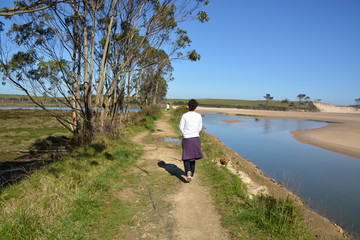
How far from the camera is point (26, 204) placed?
11.0 ft

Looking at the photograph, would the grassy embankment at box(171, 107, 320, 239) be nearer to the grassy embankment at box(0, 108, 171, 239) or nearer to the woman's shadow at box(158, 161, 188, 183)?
the woman's shadow at box(158, 161, 188, 183)

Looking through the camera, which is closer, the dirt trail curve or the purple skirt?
the dirt trail curve

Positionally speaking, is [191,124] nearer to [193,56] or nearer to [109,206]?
[109,206]

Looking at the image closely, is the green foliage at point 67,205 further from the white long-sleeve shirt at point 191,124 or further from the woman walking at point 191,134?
the white long-sleeve shirt at point 191,124

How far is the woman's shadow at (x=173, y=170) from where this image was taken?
5.73 meters

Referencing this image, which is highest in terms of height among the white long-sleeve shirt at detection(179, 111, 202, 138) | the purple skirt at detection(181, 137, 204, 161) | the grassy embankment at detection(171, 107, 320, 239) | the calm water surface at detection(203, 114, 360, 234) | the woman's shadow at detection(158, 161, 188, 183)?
the white long-sleeve shirt at detection(179, 111, 202, 138)

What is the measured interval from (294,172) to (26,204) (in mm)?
9621

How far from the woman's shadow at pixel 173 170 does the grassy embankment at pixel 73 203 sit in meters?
0.69

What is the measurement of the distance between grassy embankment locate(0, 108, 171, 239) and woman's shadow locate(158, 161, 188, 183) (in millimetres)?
695

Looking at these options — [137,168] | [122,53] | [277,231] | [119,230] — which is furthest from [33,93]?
[277,231]

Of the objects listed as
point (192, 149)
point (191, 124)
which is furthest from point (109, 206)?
point (191, 124)

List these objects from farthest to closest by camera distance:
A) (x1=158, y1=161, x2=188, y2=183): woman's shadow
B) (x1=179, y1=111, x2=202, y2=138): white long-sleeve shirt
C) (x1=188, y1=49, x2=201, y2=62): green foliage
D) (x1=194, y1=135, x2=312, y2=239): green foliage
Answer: (x1=188, y1=49, x2=201, y2=62): green foliage, (x1=158, y1=161, x2=188, y2=183): woman's shadow, (x1=179, y1=111, x2=202, y2=138): white long-sleeve shirt, (x1=194, y1=135, x2=312, y2=239): green foliage

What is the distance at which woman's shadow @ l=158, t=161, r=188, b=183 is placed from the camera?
18.8 ft

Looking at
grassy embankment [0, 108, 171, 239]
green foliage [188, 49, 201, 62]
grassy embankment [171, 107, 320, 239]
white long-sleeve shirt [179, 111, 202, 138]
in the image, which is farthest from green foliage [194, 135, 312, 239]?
green foliage [188, 49, 201, 62]
